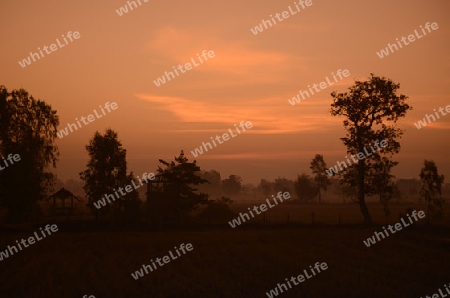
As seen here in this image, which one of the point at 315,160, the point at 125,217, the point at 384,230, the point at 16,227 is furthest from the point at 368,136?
the point at 315,160

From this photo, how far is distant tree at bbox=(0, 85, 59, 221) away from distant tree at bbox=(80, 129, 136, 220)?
17.0ft

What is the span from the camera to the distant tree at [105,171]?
2034 inches

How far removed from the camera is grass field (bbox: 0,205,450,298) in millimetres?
20703

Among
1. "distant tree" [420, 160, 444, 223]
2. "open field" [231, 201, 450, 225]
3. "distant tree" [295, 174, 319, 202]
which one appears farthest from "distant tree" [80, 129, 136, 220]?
"distant tree" [295, 174, 319, 202]

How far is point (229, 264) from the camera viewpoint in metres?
27.2

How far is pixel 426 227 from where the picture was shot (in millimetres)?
46312

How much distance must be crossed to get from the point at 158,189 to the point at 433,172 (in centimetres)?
3126

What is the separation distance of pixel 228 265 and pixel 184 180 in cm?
2911

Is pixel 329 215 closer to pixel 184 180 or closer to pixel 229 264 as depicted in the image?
pixel 184 180

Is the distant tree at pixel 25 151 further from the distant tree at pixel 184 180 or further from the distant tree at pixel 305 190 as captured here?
the distant tree at pixel 305 190

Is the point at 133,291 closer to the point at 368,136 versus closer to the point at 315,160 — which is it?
the point at 368,136

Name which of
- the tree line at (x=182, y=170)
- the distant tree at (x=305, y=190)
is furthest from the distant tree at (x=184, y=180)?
the distant tree at (x=305, y=190)

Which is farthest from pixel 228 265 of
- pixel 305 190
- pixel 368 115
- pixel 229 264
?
pixel 305 190

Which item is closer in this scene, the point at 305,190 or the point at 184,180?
the point at 184,180
